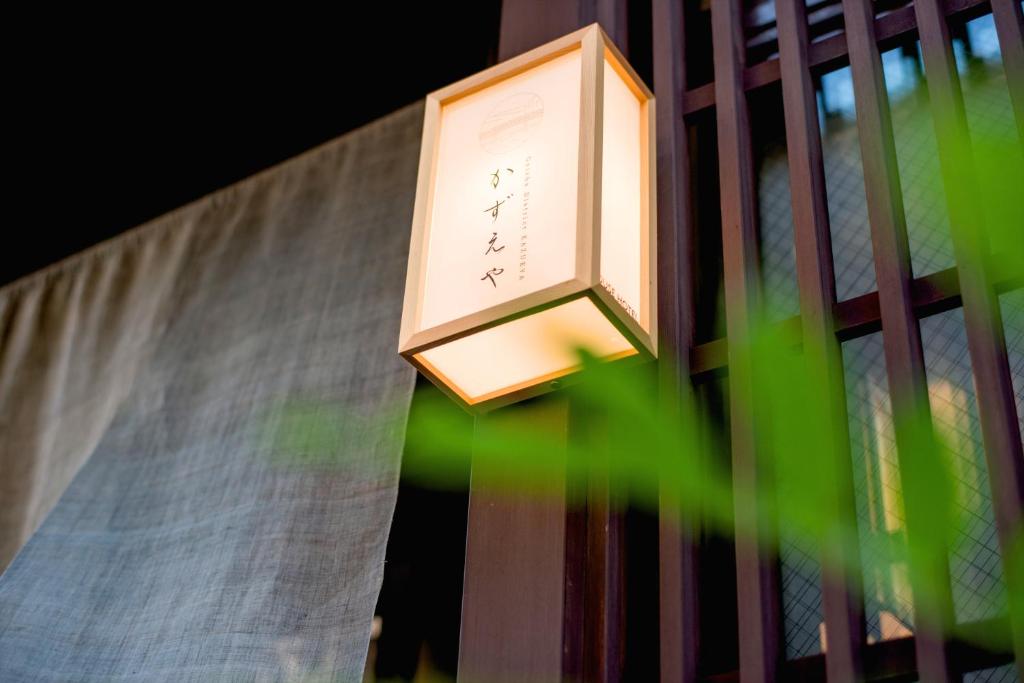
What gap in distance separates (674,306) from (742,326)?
0.22 metres

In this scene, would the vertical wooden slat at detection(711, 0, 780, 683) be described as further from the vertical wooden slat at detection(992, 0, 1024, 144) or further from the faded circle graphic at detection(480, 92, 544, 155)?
the vertical wooden slat at detection(992, 0, 1024, 144)

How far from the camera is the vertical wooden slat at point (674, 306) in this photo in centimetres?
247

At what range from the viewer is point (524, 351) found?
2.76 m

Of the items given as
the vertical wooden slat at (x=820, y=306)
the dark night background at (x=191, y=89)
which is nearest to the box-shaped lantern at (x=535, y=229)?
the vertical wooden slat at (x=820, y=306)

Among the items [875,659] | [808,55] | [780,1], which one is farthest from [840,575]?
[780,1]

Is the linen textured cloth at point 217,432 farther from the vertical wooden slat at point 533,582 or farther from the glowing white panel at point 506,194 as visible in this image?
the glowing white panel at point 506,194

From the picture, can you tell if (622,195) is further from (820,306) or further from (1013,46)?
(1013,46)

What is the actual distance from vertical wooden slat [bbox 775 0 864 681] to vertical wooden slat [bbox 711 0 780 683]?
0.13 m

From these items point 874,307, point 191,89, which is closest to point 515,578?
point 874,307

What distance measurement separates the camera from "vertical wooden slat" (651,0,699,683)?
8.10 feet

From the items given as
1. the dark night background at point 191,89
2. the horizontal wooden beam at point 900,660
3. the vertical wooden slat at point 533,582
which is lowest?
the horizontal wooden beam at point 900,660

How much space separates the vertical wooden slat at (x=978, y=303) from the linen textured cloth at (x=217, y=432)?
1.56 meters

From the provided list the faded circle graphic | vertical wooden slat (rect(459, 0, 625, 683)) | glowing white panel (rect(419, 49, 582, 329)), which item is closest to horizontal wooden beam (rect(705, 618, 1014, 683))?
vertical wooden slat (rect(459, 0, 625, 683))

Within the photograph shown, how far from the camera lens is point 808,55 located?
3049 millimetres
